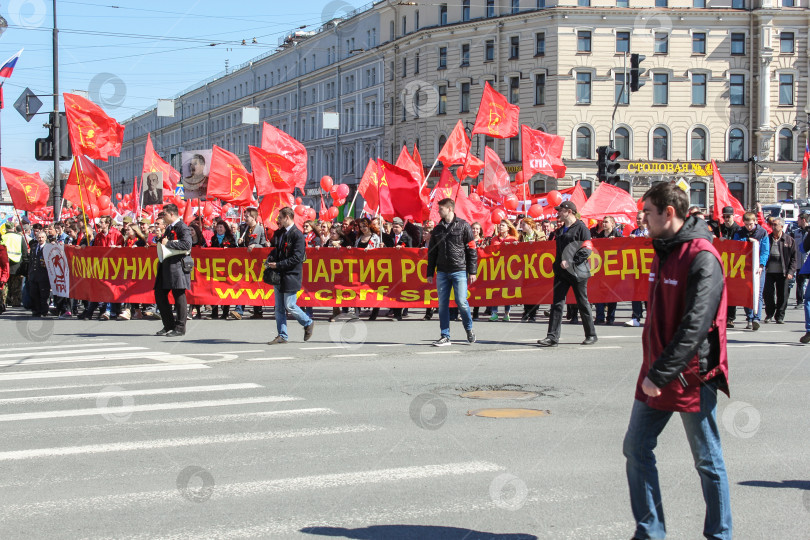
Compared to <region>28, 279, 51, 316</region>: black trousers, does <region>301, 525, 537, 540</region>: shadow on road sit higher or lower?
lower

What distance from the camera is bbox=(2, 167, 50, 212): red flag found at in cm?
2247

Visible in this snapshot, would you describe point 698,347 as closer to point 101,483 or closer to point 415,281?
point 101,483

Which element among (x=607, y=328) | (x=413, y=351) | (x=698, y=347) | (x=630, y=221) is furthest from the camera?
(x=630, y=221)

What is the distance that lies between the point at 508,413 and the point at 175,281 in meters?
7.47

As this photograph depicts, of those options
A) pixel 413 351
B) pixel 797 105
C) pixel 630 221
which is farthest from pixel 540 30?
pixel 413 351

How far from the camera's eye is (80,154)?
17609 mm

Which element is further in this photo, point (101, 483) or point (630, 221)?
point (630, 221)

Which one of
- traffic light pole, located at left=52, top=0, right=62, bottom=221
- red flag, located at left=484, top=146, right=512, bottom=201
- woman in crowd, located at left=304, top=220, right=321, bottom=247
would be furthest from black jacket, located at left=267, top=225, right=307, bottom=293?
traffic light pole, located at left=52, top=0, right=62, bottom=221

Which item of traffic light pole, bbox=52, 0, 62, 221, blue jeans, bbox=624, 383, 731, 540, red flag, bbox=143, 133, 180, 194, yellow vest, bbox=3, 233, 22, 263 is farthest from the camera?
traffic light pole, bbox=52, 0, 62, 221

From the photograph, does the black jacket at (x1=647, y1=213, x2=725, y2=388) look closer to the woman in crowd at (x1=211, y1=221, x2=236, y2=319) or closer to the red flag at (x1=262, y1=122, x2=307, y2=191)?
the woman in crowd at (x1=211, y1=221, x2=236, y2=319)

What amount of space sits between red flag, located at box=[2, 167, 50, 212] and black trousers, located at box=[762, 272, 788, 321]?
16.4 m

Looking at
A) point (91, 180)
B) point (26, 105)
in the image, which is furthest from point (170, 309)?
point (26, 105)

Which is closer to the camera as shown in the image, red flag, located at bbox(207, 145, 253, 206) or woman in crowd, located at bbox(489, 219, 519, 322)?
woman in crowd, located at bbox(489, 219, 519, 322)

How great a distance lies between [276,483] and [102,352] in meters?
7.15
